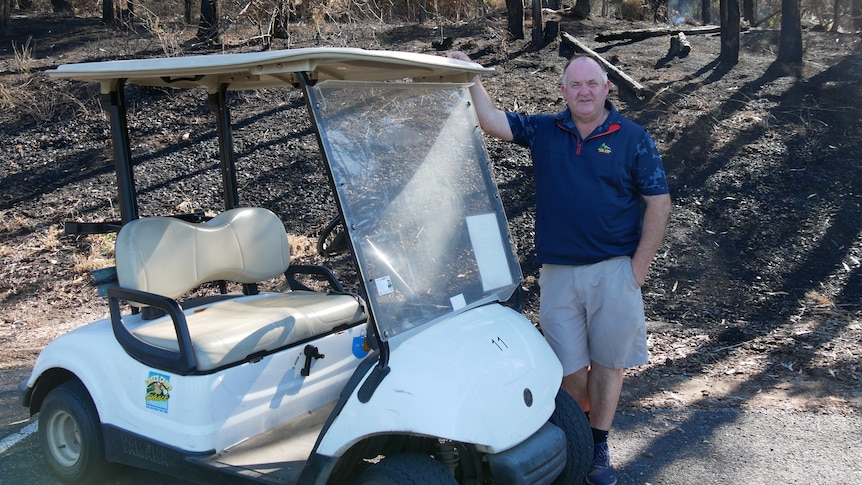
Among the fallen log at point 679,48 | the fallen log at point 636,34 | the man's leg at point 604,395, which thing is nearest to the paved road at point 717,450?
the man's leg at point 604,395

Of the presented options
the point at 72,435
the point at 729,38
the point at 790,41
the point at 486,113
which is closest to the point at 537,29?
the point at 729,38

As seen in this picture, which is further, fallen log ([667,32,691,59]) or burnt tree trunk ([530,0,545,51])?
burnt tree trunk ([530,0,545,51])

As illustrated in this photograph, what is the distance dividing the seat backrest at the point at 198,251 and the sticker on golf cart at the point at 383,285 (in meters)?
1.23

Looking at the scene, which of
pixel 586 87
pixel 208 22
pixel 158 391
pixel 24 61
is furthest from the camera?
pixel 208 22

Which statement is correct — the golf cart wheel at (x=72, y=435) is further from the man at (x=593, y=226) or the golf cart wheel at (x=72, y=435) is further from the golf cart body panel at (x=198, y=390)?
the man at (x=593, y=226)

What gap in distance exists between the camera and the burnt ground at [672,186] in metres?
4.95

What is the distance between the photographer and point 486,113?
336 cm

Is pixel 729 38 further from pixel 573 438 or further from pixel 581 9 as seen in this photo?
pixel 573 438

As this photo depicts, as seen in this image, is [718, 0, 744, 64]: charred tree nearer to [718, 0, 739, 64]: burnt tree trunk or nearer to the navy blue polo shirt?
[718, 0, 739, 64]: burnt tree trunk

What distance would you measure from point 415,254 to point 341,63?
0.74m

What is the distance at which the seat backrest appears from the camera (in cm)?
333

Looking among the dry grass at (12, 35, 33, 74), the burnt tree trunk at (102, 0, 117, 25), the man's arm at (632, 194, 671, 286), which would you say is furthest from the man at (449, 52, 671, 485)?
the burnt tree trunk at (102, 0, 117, 25)

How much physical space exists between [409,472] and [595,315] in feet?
4.13

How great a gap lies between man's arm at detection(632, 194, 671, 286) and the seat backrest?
1806 mm
